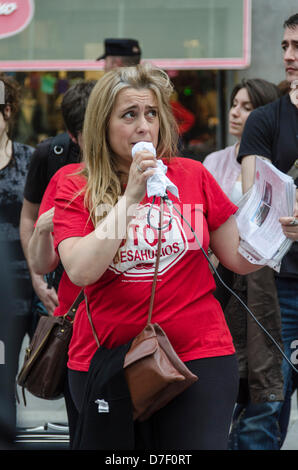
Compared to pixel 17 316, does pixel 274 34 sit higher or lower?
higher

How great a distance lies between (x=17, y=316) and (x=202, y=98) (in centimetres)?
335

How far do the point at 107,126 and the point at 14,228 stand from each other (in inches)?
66.1

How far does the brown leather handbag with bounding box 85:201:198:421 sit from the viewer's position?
2256 mm

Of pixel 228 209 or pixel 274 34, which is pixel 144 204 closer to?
pixel 228 209

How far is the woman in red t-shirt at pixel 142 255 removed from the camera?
7.88 ft

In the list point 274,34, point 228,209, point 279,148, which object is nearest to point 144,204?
point 228,209

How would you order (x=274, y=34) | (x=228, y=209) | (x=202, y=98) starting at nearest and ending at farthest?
1. (x=228, y=209)
2. (x=274, y=34)
3. (x=202, y=98)

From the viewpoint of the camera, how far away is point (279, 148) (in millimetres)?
3365

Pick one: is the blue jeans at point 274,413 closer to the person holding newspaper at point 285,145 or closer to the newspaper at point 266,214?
the person holding newspaper at point 285,145

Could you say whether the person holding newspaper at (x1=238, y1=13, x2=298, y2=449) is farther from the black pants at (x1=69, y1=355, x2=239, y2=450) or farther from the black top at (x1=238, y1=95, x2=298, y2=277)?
the black pants at (x1=69, y1=355, x2=239, y2=450)

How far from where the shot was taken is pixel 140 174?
2262 millimetres

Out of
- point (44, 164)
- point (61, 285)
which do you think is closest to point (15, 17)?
point (44, 164)

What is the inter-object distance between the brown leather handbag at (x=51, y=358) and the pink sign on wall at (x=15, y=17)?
11.6 feet

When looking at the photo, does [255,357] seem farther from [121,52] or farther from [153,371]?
[121,52]
